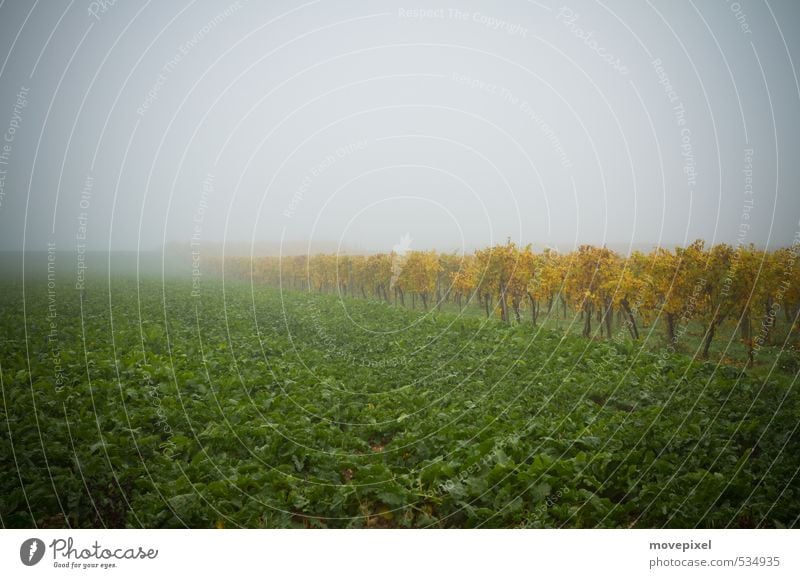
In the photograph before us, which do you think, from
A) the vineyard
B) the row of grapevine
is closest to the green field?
the vineyard

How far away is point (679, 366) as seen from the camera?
13180mm

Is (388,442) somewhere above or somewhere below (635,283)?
below

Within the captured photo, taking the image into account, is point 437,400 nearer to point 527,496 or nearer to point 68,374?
point 527,496

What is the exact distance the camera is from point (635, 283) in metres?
29.2

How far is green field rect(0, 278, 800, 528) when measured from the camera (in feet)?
20.0
